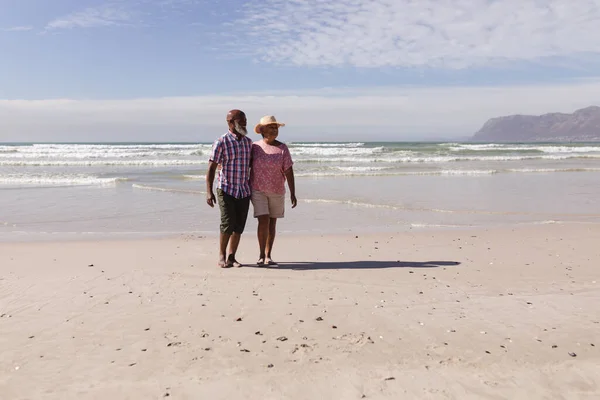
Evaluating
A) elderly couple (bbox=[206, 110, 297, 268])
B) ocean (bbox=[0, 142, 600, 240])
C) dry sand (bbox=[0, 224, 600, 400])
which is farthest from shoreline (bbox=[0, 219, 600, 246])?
elderly couple (bbox=[206, 110, 297, 268])

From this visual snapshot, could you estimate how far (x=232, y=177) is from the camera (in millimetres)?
5508

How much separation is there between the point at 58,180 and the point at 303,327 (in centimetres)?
1757

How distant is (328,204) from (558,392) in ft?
30.4

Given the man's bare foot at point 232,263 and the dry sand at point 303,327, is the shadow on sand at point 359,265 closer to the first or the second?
the dry sand at point 303,327

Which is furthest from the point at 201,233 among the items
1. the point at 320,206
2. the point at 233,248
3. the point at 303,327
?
the point at 303,327

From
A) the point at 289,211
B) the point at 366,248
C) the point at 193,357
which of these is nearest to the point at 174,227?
the point at 289,211

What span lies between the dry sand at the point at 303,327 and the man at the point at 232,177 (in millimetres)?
456

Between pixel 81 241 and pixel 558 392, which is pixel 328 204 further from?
pixel 558 392

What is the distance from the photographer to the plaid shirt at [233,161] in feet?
17.7

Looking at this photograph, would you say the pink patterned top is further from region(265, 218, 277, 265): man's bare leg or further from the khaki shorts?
region(265, 218, 277, 265): man's bare leg

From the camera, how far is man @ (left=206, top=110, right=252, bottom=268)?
5426mm

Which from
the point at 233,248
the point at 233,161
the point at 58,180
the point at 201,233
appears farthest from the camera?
the point at 58,180

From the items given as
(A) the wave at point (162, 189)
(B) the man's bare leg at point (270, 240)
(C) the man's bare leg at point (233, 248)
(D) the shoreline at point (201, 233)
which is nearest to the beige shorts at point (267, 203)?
(B) the man's bare leg at point (270, 240)

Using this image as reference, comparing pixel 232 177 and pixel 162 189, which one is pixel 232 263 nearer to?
pixel 232 177
